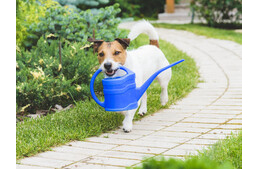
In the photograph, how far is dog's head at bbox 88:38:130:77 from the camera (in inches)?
145

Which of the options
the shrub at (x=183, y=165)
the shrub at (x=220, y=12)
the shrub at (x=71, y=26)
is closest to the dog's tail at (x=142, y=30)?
the shrub at (x=71, y=26)

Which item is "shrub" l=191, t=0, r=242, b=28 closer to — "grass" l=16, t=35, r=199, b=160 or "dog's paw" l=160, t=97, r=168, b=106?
"grass" l=16, t=35, r=199, b=160

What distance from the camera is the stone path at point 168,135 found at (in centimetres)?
312

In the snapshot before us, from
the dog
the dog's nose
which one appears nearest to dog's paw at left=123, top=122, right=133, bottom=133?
the dog

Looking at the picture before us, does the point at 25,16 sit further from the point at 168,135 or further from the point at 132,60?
the point at 168,135

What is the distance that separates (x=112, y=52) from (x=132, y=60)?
1.30ft

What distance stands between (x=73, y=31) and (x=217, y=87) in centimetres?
269

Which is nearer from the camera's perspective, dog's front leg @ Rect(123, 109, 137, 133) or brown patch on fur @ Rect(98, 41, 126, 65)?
brown patch on fur @ Rect(98, 41, 126, 65)

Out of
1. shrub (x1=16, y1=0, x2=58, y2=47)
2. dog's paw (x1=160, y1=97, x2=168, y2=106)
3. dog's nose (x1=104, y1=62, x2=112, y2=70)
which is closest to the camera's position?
dog's nose (x1=104, y1=62, x2=112, y2=70)

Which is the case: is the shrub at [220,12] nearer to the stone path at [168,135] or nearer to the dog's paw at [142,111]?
the stone path at [168,135]

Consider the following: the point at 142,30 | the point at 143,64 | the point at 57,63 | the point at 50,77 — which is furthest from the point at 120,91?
the point at 57,63

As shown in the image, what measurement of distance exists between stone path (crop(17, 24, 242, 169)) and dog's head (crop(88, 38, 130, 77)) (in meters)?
0.64
